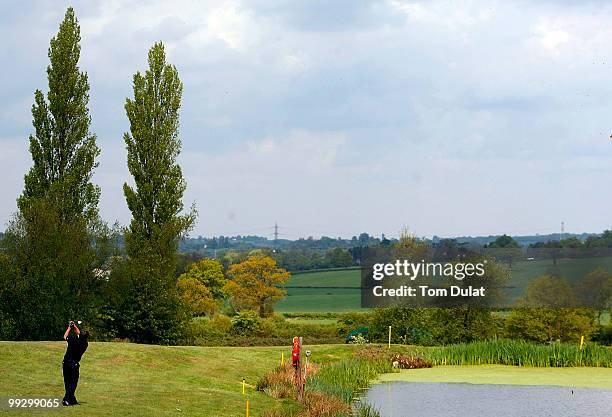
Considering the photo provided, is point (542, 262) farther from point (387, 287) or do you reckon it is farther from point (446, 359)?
point (446, 359)

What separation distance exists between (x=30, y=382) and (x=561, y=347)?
24566mm

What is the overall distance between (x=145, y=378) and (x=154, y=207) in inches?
943

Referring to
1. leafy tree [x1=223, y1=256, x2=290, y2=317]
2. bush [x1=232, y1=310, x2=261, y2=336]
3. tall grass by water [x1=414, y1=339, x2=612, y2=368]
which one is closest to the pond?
tall grass by water [x1=414, y1=339, x2=612, y2=368]

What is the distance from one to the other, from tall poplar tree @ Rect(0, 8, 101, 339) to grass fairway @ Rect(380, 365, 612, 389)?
18702mm

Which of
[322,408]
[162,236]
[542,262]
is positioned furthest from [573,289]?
[322,408]

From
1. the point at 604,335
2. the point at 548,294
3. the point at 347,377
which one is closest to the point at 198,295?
the point at 548,294

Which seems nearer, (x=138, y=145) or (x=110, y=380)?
(x=110, y=380)

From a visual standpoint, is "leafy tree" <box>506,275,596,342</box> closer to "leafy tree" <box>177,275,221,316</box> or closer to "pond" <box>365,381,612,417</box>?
"pond" <box>365,381,612,417</box>

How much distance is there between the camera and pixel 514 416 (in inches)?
1128

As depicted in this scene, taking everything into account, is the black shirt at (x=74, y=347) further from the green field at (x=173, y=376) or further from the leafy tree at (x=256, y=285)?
the leafy tree at (x=256, y=285)

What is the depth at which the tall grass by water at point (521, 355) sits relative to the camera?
42062 mm

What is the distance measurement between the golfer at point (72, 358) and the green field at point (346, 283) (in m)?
38.5

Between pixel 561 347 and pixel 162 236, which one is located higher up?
pixel 162 236

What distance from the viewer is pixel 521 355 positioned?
42406mm
